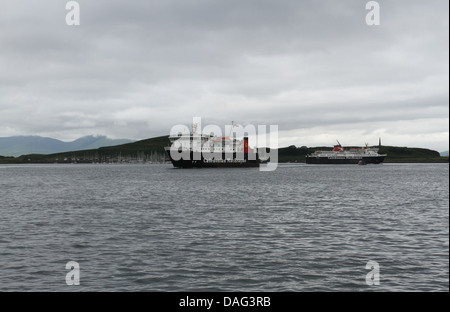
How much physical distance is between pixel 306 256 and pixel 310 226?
420 inches

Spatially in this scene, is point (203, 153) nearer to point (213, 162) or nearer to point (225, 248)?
point (213, 162)

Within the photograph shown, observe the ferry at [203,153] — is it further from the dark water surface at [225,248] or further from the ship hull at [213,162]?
the dark water surface at [225,248]

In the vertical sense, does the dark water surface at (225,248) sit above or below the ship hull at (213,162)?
below

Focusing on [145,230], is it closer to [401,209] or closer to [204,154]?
[401,209]

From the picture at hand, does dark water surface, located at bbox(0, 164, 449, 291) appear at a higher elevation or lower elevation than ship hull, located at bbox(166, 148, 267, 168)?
lower

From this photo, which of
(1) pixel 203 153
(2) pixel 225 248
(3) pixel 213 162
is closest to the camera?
(2) pixel 225 248

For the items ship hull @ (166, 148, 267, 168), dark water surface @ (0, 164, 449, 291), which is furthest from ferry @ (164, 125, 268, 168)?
dark water surface @ (0, 164, 449, 291)

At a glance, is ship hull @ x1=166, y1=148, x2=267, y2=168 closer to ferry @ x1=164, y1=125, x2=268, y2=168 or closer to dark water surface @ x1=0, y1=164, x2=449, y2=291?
ferry @ x1=164, y1=125, x2=268, y2=168

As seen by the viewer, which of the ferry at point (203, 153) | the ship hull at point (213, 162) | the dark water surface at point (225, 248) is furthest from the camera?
the ship hull at point (213, 162)

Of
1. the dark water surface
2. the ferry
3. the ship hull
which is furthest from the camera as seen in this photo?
the ship hull

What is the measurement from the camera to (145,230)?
3209cm

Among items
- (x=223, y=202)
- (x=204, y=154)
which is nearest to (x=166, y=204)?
(x=223, y=202)

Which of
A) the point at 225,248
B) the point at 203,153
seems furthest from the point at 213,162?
the point at 225,248

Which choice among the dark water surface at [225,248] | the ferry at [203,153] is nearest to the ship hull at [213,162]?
the ferry at [203,153]
